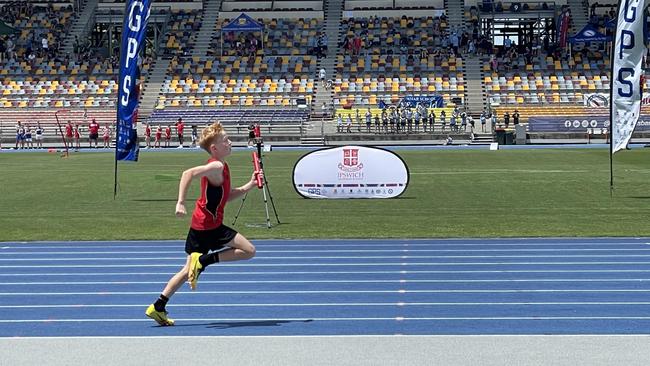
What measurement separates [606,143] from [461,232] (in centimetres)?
3713

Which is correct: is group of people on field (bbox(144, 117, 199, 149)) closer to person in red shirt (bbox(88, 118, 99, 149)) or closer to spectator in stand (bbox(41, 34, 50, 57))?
person in red shirt (bbox(88, 118, 99, 149))

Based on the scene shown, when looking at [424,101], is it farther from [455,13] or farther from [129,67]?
[129,67]

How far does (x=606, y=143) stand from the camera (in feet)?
170

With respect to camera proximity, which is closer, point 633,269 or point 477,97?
point 633,269

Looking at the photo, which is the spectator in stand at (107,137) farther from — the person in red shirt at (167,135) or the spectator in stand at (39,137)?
the spectator in stand at (39,137)

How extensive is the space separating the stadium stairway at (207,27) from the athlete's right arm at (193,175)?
2353 inches

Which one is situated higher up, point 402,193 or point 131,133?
point 131,133

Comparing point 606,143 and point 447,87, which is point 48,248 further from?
point 447,87

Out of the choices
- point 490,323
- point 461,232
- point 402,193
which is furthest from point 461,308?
point 402,193

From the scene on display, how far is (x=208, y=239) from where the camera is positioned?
29.3 ft

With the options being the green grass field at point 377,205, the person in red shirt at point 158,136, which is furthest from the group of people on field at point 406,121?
the green grass field at point 377,205

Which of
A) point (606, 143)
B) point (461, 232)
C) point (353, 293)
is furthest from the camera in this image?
point (606, 143)

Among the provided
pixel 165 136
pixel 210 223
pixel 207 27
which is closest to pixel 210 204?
pixel 210 223

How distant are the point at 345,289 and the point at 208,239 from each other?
2391 millimetres
